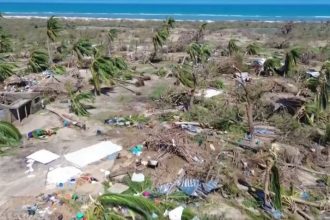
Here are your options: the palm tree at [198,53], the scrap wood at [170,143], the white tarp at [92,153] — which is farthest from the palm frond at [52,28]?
the scrap wood at [170,143]

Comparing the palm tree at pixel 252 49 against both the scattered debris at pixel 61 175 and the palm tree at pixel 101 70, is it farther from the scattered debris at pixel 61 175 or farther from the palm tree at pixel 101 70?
the scattered debris at pixel 61 175

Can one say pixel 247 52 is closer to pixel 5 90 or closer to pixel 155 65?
pixel 155 65

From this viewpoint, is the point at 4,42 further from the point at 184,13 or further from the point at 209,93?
the point at 184,13

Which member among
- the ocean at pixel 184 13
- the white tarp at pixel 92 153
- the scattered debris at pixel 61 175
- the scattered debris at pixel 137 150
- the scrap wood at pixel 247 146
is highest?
the scrap wood at pixel 247 146

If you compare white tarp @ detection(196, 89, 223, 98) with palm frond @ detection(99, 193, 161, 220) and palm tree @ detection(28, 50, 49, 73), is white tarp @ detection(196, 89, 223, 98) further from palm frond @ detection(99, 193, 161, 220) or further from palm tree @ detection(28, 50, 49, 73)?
palm frond @ detection(99, 193, 161, 220)

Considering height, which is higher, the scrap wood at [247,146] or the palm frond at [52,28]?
→ the palm frond at [52,28]

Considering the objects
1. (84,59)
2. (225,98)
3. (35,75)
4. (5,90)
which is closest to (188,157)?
(225,98)
